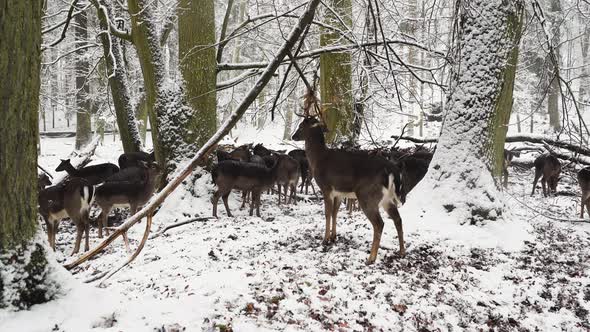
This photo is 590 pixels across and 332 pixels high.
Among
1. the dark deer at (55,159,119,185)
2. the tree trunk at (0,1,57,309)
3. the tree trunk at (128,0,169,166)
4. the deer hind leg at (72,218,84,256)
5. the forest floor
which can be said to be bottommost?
the deer hind leg at (72,218,84,256)

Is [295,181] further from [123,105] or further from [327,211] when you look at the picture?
[123,105]

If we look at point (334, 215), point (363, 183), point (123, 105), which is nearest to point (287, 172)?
point (334, 215)

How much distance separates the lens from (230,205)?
33.6 feet

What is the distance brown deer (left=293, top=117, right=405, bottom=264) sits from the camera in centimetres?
557

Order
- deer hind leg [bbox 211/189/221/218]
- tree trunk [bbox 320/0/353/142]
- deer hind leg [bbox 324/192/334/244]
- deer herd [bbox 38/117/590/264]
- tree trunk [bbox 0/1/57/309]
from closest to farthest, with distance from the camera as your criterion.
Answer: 1. tree trunk [bbox 0/1/57/309]
2. deer herd [bbox 38/117/590/264]
3. deer hind leg [bbox 324/192/334/244]
4. deer hind leg [bbox 211/189/221/218]
5. tree trunk [bbox 320/0/353/142]

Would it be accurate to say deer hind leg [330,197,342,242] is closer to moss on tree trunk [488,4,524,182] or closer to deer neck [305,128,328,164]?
deer neck [305,128,328,164]

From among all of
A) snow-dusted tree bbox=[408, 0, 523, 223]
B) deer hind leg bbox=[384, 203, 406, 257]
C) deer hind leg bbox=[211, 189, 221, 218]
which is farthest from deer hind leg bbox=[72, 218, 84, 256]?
snow-dusted tree bbox=[408, 0, 523, 223]

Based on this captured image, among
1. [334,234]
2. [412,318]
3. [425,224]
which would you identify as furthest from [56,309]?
[425,224]

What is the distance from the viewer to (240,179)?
9.54 meters

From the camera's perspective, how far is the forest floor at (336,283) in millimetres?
3383

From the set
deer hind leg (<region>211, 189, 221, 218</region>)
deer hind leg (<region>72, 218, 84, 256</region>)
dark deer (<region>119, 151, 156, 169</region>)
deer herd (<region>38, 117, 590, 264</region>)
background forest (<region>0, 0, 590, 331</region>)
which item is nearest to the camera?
background forest (<region>0, 0, 590, 331</region>)

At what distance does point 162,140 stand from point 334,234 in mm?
4634

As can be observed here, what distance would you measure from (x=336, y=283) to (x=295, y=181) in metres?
7.06

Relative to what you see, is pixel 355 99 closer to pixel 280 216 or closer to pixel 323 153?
pixel 280 216
